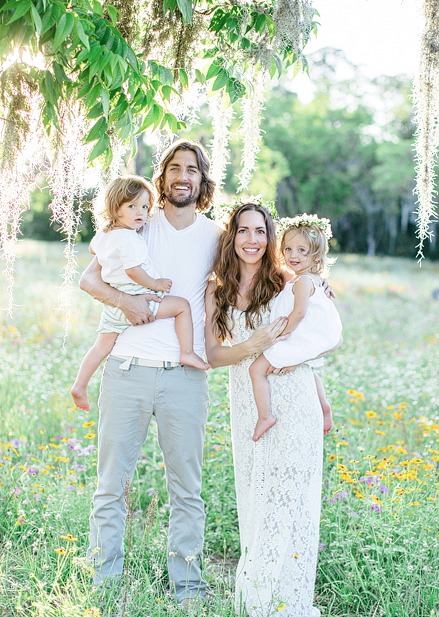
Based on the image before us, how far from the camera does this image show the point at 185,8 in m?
3.27

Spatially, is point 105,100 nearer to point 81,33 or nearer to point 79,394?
point 81,33

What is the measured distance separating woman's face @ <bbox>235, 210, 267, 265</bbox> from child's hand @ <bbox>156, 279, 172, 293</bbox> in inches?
14.2

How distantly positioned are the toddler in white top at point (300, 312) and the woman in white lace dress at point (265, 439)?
0.05 meters

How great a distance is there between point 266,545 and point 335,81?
1646 inches

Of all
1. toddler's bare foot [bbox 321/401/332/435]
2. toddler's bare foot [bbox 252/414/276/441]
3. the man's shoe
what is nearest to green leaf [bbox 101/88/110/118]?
toddler's bare foot [bbox 252/414/276/441]

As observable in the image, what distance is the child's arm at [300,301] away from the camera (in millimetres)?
3512

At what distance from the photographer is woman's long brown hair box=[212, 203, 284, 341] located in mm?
3602

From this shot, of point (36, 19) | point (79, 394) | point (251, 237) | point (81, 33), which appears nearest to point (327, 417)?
point (251, 237)

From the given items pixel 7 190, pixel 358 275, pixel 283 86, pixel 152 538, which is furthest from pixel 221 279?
pixel 283 86

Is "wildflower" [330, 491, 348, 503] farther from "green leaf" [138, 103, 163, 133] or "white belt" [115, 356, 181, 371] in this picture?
"green leaf" [138, 103, 163, 133]

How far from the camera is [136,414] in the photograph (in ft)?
11.9

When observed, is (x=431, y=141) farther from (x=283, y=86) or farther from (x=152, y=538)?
(x=283, y=86)

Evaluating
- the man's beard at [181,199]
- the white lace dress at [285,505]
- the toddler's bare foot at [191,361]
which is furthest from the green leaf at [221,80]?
the white lace dress at [285,505]

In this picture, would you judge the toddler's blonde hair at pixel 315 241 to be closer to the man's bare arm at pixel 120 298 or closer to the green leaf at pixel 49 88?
the man's bare arm at pixel 120 298
